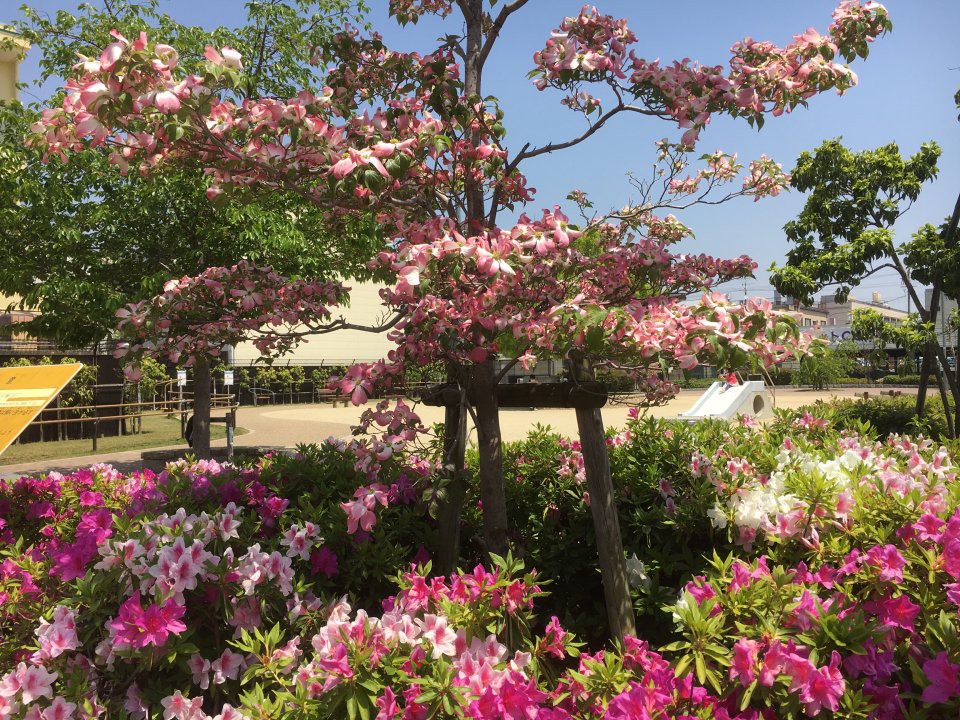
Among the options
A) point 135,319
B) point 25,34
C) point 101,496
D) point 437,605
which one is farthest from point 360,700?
point 25,34

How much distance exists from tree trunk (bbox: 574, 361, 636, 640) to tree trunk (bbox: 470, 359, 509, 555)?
1.57 ft

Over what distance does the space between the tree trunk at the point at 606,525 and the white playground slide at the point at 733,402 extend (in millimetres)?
14056

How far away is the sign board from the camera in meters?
3.76

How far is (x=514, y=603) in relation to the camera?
7.06 ft

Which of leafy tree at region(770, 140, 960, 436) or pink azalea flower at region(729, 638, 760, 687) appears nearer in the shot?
pink azalea flower at region(729, 638, 760, 687)

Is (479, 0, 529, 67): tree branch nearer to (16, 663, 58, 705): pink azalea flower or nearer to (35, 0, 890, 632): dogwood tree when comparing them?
(35, 0, 890, 632): dogwood tree

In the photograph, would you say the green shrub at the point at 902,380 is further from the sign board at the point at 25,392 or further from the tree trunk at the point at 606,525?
the sign board at the point at 25,392

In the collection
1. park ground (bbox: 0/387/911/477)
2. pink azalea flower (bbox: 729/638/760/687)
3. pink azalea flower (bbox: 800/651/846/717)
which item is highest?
pink azalea flower (bbox: 729/638/760/687)

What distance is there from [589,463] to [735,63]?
1.94 m

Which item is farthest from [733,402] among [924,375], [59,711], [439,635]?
[59,711]

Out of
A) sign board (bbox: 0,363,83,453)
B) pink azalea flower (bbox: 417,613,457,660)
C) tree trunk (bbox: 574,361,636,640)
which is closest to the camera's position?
pink azalea flower (bbox: 417,613,457,660)

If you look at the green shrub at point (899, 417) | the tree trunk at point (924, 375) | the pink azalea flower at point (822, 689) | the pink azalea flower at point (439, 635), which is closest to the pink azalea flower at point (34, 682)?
the pink azalea flower at point (439, 635)

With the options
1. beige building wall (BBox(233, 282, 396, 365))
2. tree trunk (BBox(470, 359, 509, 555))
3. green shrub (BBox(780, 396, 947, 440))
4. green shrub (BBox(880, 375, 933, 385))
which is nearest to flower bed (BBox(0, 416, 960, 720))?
tree trunk (BBox(470, 359, 509, 555))

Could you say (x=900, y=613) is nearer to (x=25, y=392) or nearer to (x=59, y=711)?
(x=59, y=711)
